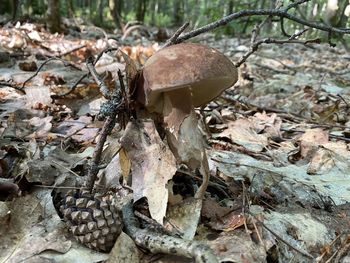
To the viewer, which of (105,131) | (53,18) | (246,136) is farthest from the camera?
(53,18)

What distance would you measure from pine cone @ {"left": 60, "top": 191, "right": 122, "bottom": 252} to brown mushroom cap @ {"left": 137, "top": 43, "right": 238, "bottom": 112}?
0.40m

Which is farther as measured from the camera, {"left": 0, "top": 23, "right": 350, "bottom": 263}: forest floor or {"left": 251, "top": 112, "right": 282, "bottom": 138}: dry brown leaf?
{"left": 251, "top": 112, "right": 282, "bottom": 138}: dry brown leaf

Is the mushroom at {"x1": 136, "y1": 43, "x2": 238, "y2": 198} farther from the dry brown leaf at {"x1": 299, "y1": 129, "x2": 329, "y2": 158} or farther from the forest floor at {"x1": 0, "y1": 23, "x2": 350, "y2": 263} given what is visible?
the dry brown leaf at {"x1": 299, "y1": 129, "x2": 329, "y2": 158}

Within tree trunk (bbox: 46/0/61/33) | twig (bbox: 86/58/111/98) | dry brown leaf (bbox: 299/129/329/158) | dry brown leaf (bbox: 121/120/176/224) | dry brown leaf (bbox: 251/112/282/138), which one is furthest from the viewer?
tree trunk (bbox: 46/0/61/33)

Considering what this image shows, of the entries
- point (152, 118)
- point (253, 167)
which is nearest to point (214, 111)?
point (253, 167)

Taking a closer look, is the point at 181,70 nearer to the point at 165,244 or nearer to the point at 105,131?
the point at 105,131

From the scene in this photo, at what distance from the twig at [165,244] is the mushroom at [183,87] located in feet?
0.91

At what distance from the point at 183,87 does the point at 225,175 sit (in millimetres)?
677

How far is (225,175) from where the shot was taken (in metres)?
1.95

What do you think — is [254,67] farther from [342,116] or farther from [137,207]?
[137,207]

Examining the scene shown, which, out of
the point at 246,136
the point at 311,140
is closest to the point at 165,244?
the point at 246,136

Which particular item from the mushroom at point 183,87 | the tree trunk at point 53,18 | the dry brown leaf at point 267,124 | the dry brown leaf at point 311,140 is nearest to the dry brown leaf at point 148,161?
the mushroom at point 183,87

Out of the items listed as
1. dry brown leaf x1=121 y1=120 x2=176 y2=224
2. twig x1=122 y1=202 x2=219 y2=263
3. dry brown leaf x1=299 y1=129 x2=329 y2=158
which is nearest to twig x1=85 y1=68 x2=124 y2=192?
dry brown leaf x1=121 y1=120 x2=176 y2=224

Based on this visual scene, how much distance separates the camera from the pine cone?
1.34m
